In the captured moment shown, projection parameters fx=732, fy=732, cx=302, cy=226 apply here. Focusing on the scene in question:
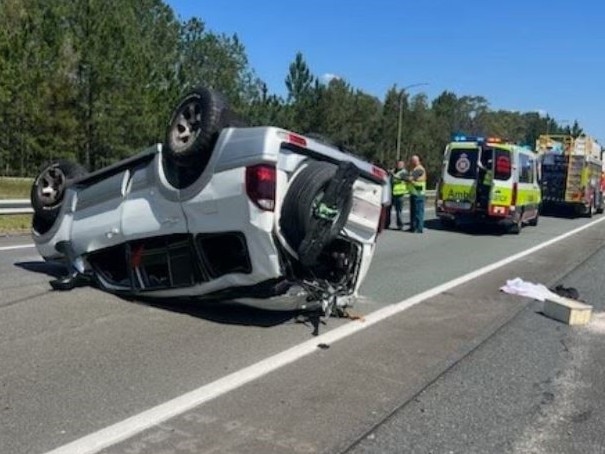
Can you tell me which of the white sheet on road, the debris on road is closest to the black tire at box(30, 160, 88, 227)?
the debris on road

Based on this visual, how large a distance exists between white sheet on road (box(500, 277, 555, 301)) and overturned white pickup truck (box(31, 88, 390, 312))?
277cm

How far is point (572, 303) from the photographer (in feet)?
24.2

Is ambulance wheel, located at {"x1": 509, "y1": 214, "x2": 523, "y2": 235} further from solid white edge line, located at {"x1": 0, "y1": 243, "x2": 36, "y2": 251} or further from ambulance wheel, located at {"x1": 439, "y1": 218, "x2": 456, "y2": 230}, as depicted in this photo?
solid white edge line, located at {"x1": 0, "y1": 243, "x2": 36, "y2": 251}

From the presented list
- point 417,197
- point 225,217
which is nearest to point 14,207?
point 417,197

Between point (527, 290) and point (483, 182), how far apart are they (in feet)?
30.6

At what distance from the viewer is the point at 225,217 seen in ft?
19.1

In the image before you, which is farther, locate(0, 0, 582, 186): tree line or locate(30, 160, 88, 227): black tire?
locate(0, 0, 582, 186): tree line

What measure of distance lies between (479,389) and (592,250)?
11.5 m

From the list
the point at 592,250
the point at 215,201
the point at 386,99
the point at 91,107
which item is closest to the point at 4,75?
the point at 91,107

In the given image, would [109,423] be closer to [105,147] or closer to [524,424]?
[524,424]

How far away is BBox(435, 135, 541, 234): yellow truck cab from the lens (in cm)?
1777

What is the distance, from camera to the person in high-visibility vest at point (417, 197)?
16828 millimetres

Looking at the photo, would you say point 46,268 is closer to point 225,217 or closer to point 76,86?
point 225,217

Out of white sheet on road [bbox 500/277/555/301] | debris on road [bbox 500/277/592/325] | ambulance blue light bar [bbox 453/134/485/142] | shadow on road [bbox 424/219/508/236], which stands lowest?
shadow on road [bbox 424/219/508/236]
